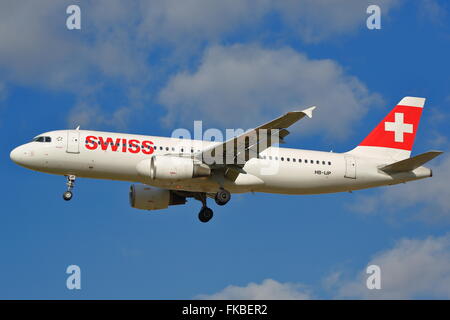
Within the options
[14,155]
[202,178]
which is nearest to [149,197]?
[202,178]

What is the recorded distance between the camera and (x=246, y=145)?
41000 mm

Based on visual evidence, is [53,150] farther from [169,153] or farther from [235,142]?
[235,142]

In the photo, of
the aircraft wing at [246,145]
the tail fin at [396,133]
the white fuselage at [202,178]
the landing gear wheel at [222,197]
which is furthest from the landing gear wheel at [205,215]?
the tail fin at [396,133]

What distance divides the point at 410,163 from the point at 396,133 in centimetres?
452

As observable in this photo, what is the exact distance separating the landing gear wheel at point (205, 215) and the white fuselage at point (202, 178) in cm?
290

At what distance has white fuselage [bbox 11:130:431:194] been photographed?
40.7 meters

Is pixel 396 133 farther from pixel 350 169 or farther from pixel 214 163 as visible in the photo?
pixel 214 163

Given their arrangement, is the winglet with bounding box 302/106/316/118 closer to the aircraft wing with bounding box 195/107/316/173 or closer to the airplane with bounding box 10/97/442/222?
the airplane with bounding box 10/97/442/222

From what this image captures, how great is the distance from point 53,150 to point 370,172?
1730 centimetres

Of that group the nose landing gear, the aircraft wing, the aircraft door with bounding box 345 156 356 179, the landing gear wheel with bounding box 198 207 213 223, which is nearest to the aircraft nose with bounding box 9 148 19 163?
the aircraft wing

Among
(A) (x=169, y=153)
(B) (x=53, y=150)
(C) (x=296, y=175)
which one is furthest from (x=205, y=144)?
(B) (x=53, y=150)

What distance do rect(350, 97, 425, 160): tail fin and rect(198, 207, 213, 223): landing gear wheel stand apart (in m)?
9.02

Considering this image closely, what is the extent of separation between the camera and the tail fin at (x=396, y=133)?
47.1 m

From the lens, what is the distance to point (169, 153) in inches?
1655
